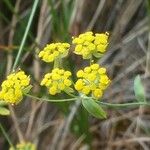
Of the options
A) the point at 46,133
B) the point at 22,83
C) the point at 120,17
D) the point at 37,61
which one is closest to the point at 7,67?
the point at 37,61

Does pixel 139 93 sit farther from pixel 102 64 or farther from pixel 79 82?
pixel 102 64

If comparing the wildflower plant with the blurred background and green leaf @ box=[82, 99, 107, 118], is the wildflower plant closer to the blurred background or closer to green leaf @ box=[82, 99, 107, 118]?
green leaf @ box=[82, 99, 107, 118]

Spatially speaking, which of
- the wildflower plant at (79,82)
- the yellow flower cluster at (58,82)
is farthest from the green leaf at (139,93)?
the yellow flower cluster at (58,82)

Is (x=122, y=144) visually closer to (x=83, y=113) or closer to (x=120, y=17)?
(x=83, y=113)

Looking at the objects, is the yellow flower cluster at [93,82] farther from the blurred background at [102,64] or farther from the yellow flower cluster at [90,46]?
the blurred background at [102,64]

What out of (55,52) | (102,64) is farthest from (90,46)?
(102,64)
